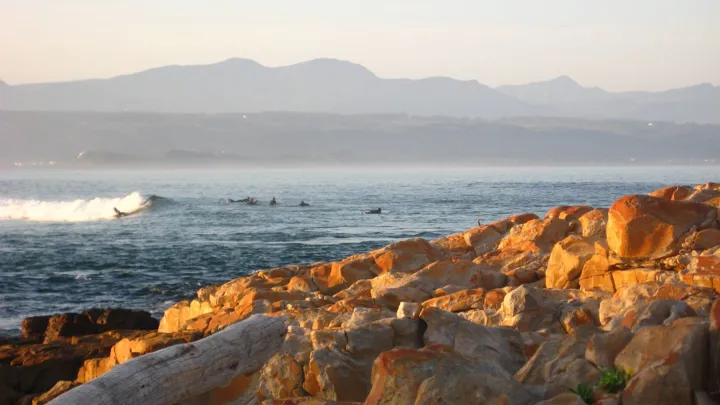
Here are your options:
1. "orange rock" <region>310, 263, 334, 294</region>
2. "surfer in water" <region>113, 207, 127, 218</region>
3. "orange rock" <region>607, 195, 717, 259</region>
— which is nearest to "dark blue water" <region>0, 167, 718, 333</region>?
"surfer in water" <region>113, 207, 127, 218</region>

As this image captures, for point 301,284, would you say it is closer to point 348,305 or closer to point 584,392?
point 348,305

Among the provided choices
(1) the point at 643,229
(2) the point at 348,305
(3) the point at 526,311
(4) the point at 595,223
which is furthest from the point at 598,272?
(2) the point at 348,305

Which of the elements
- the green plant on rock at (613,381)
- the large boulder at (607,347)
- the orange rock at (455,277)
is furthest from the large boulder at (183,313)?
the green plant on rock at (613,381)

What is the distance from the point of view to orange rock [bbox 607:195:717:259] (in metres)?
11.0

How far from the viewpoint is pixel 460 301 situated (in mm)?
11195

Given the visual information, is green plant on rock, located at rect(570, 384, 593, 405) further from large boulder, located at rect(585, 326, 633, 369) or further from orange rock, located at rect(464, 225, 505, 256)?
orange rock, located at rect(464, 225, 505, 256)

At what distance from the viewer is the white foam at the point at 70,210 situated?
198ft

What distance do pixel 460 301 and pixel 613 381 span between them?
16.1 ft

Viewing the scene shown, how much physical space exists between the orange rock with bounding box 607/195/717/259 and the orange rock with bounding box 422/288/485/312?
1849 mm

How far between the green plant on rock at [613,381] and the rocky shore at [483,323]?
0.01 metres

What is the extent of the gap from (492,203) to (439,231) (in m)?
24.6

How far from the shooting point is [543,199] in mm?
69312

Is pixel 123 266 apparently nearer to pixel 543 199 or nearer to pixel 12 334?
pixel 12 334

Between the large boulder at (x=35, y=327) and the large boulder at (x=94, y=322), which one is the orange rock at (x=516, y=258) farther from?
the large boulder at (x=35, y=327)
